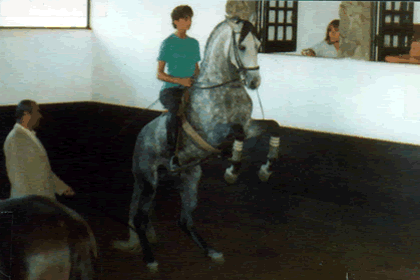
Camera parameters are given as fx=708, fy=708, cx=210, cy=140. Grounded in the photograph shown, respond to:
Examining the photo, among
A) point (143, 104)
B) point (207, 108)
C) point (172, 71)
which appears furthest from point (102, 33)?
point (207, 108)

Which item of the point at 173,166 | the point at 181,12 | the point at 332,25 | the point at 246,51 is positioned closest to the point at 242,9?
the point at 332,25

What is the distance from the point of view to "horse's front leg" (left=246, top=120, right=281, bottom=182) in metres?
4.80

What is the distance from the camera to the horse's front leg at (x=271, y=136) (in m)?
4.80

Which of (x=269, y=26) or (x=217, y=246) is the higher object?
(x=269, y=26)

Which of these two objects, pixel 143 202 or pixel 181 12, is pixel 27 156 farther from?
pixel 181 12

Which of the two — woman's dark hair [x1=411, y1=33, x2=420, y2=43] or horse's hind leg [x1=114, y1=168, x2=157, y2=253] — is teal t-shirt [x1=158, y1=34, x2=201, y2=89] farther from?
woman's dark hair [x1=411, y1=33, x2=420, y2=43]

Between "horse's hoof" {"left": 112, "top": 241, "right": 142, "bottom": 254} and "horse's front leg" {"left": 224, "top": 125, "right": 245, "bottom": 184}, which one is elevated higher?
"horse's front leg" {"left": 224, "top": 125, "right": 245, "bottom": 184}

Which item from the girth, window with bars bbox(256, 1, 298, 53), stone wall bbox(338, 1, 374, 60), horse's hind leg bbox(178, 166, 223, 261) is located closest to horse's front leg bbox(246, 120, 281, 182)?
the girth

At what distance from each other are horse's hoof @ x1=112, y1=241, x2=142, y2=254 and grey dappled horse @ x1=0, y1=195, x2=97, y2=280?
83.5 inches

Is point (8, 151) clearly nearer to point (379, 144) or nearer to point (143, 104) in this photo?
point (143, 104)

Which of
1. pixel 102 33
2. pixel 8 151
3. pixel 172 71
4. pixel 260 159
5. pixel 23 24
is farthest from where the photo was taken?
pixel 260 159

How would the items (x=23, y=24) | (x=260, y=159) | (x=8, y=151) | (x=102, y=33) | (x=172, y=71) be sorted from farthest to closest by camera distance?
(x=260, y=159) → (x=102, y=33) → (x=23, y=24) → (x=172, y=71) → (x=8, y=151)

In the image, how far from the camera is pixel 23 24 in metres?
5.71

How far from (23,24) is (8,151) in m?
1.52
